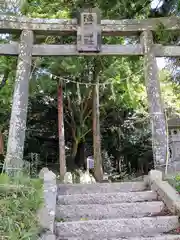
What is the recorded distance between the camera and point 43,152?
51.3ft

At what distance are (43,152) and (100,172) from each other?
5181 mm

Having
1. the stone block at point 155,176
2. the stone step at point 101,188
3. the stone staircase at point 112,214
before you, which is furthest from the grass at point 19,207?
the stone block at point 155,176

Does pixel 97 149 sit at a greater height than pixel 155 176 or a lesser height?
greater

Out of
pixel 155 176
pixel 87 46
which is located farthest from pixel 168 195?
pixel 87 46

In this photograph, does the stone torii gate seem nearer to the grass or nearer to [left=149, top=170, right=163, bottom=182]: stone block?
[left=149, top=170, right=163, bottom=182]: stone block

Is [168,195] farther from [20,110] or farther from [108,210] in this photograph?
[20,110]

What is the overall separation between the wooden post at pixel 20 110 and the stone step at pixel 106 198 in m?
1.60

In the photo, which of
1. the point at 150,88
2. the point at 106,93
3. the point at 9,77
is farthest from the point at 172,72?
the point at 9,77

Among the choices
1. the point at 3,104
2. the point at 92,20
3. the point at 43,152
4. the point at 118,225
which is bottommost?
the point at 118,225

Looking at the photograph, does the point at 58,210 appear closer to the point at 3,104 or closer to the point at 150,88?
the point at 150,88

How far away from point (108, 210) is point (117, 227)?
442mm

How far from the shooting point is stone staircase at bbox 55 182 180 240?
374 centimetres

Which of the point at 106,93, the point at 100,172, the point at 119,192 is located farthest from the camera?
the point at 106,93

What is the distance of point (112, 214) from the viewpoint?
13.8 ft
